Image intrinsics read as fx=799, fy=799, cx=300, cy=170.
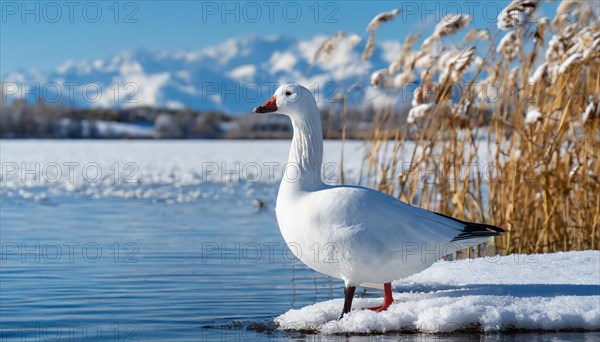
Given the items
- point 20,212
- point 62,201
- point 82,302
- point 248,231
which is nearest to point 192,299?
point 82,302

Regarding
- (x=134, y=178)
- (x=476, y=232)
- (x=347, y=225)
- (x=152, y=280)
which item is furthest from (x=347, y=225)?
(x=134, y=178)

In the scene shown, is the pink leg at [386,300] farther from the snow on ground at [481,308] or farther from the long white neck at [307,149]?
the long white neck at [307,149]

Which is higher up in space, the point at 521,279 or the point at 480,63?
the point at 480,63

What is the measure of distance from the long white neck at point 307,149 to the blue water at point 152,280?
0.92m

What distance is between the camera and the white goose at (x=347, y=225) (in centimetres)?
457

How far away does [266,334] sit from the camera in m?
4.61

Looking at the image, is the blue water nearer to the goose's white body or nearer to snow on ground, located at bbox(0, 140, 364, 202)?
the goose's white body

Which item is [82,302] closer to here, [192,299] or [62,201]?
[192,299]

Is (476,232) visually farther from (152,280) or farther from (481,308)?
(152,280)

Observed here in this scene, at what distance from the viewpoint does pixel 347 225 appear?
456 cm

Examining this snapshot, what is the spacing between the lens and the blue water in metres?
4.73

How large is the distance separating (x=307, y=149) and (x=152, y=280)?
2380 mm

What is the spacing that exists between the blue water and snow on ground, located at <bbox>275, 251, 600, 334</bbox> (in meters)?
0.10

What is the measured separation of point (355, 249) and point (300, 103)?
→ 3.18 feet
